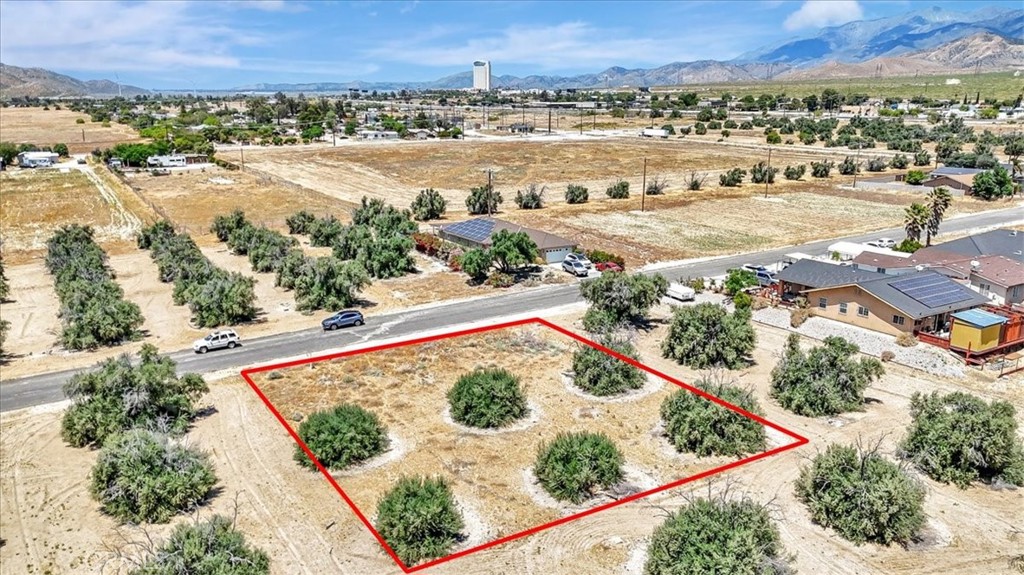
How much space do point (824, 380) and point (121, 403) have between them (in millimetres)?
32959

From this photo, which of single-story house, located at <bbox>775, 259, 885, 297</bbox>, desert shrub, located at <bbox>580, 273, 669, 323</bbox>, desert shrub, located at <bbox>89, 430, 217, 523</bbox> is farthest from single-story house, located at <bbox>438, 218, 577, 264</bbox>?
desert shrub, located at <bbox>89, 430, 217, 523</bbox>

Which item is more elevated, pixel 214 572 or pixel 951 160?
pixel 951 160

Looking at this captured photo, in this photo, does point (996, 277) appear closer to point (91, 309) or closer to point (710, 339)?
point (710, 339)

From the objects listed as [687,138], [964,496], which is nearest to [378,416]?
[964,496]

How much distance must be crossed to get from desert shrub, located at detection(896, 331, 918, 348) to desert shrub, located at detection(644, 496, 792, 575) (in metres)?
25.1

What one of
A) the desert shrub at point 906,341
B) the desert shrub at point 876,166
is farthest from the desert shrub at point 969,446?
the desert shrub at point 876,166

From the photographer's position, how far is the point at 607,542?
950 inches

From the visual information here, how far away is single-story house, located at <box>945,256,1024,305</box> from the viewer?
48469mm

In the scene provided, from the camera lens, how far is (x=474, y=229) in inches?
2721

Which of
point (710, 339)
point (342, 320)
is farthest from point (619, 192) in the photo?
point (710, 339)

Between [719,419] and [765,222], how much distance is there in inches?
2240

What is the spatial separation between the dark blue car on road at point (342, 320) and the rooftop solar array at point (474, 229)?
20.3m

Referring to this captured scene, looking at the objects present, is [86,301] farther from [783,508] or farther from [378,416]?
[783,508]

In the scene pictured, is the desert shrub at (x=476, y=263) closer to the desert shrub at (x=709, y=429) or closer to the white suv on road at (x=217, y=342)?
the white suv on road at (x=217, y=342)
